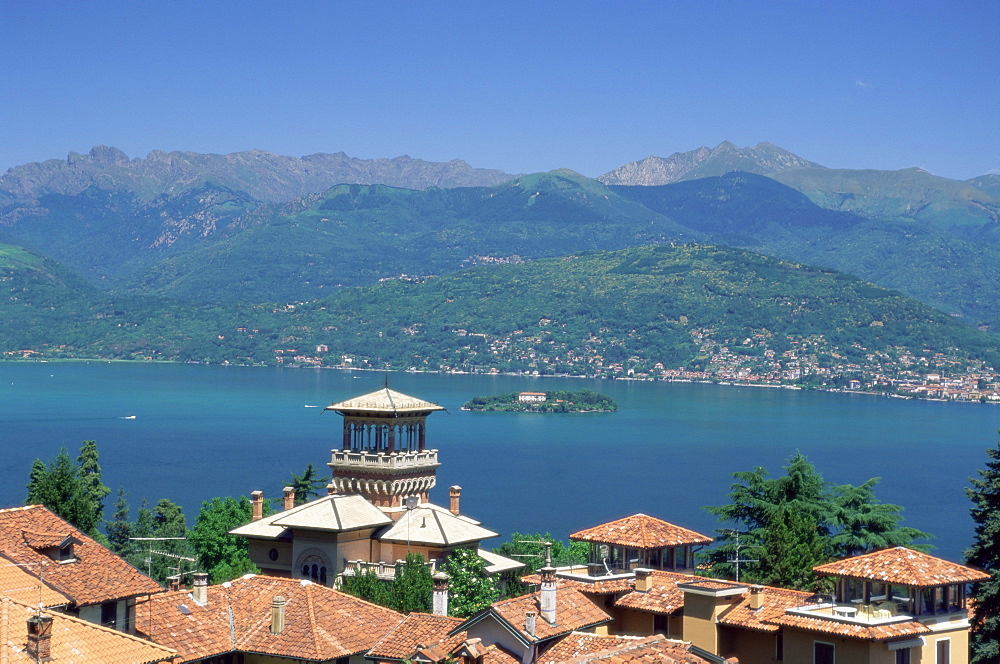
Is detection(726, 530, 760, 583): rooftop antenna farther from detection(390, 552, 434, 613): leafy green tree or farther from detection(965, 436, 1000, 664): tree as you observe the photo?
detection(390, 552, 434, 613): leafy green tree

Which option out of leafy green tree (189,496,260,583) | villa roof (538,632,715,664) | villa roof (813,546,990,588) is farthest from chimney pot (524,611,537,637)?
leafy green tree (189,496,260,583)

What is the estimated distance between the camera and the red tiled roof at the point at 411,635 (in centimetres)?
2144

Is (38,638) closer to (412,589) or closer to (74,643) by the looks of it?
(74,643)

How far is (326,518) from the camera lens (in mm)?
30938

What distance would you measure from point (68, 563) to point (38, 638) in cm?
458

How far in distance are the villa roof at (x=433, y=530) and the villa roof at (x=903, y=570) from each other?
10079 mm

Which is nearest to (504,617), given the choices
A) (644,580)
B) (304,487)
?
(644,580)

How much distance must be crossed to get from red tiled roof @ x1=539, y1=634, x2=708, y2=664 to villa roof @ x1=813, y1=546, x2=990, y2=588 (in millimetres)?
3326

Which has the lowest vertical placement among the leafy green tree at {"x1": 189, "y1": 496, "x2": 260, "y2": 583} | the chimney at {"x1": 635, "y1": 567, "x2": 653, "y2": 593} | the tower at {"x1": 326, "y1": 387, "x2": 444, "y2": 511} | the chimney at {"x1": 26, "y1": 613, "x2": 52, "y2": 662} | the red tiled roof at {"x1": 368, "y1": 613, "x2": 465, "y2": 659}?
the leafy green tree at {"x1": 189, "y1": 496, "x2": 260, "y2": 583}

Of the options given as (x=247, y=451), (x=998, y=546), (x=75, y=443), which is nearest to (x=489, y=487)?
(x=247, y=451)

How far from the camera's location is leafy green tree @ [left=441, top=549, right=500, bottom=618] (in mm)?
25469

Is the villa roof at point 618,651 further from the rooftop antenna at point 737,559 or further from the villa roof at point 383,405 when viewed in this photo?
the villa roof at point 383,405

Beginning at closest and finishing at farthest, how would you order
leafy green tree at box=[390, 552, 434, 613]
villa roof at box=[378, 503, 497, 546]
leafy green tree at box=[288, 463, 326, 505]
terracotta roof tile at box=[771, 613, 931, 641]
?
terracotta roof tile at box=[771, 613, 931, 641] < leafy green tree at box=[390, 552, 434, 613] < villa roof at box=[378, 503, 497, 546] < leafy green tree at box=[288, 463, 326, 505]

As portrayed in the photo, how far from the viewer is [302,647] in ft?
70.6
